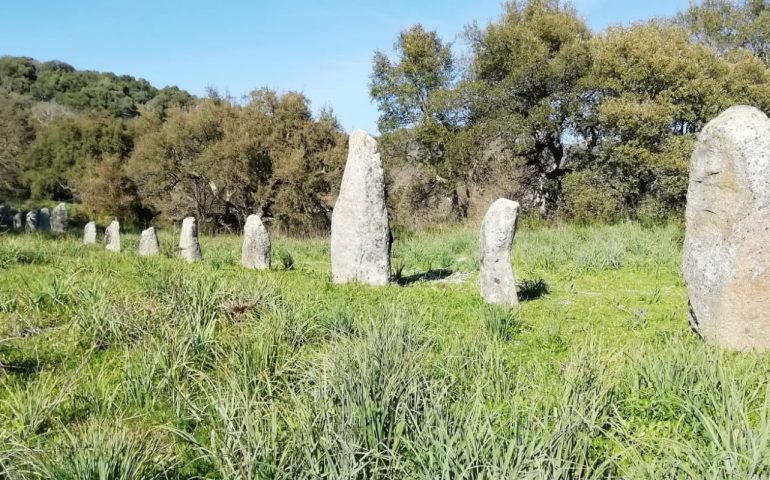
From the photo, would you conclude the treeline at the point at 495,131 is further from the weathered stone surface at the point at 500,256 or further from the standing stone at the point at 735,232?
the standing stone at the point at 735,232

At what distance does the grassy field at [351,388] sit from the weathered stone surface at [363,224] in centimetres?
158

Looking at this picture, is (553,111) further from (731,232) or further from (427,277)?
(731,232)

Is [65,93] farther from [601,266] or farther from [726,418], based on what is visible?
[726,418]

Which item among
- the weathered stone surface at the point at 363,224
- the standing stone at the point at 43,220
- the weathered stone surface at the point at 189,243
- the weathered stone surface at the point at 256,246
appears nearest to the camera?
the weathered stone surface at the point at 363,224

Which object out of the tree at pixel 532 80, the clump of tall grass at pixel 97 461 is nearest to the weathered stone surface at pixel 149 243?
the clump of tall grass at pixel 97 461

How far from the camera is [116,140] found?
36500 mm

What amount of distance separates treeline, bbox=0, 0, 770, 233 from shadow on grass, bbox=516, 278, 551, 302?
11321 millimetres

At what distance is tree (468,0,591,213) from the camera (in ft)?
72.3

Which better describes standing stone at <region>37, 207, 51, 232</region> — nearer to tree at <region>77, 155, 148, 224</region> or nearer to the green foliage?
tree at <region>77, 155, 148, 224</region>

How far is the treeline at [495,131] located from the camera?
67.5 feet

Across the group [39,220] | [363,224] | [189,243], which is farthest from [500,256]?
[39,220]

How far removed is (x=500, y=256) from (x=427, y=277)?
10.0ft

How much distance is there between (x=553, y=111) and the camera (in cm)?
2216

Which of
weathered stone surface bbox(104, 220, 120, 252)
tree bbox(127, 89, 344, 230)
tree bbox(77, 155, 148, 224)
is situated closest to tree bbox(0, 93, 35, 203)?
tree bbox(77, 155, 148, 224)
